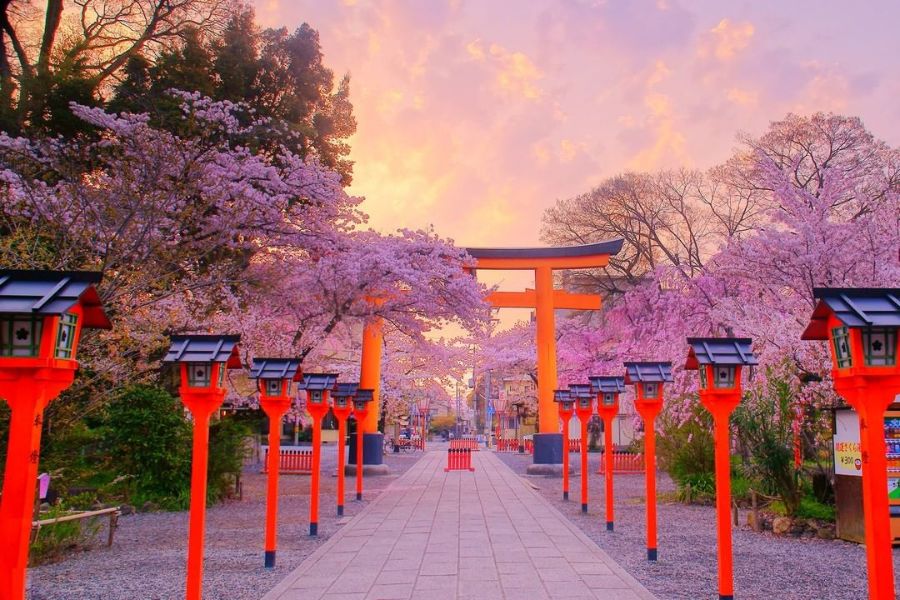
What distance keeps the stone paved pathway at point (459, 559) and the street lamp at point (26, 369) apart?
125 inches

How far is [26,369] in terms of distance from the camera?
4.39 meters

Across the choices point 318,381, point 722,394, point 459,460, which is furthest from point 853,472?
point 459,460

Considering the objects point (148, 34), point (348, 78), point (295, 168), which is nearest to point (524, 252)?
point (348, 78)

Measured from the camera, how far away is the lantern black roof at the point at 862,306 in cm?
460

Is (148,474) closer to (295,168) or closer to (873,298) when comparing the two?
(295,168)

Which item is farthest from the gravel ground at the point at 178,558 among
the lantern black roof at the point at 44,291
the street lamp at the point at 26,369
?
the lantern black roof at the point at 44,291

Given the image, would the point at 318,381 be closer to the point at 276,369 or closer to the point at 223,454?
the point at 276,369

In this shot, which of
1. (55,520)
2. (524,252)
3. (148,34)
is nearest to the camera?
(55,520)

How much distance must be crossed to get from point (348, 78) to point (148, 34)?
5.69 metres

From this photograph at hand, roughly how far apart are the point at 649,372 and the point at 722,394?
2610 millimetres

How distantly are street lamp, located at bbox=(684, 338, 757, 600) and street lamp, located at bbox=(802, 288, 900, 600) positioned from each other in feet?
6.31

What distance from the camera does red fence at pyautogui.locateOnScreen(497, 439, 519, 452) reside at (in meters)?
42.1

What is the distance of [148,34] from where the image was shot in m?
18.9

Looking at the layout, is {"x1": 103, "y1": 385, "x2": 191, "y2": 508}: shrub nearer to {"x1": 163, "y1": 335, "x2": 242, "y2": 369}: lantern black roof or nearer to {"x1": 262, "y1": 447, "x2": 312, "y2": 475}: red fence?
{"x1": 163, "y1": 335, "x2": 242, "y2": 369}: lantern black roof
